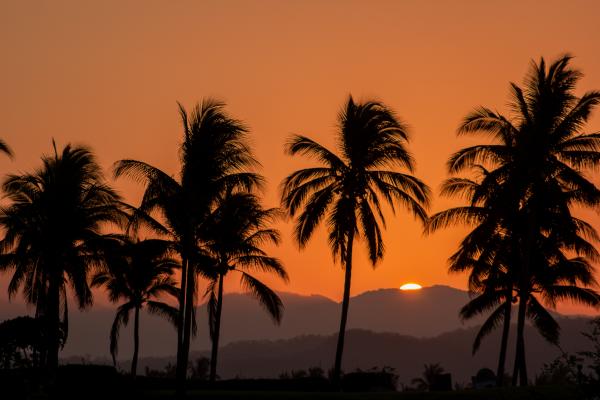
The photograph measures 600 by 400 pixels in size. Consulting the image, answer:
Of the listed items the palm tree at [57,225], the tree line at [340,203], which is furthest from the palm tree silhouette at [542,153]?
the palm tree at [57,225]

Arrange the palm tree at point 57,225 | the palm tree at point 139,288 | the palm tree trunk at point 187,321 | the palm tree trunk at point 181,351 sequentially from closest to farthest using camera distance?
1. the palm tree trunk at point 181,351
2. the palm tree trunk at point 187,321
3. the palm tree at point 57,225
4. the palm tree at point 139,288

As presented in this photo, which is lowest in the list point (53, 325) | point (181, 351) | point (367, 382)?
point (367, 382)

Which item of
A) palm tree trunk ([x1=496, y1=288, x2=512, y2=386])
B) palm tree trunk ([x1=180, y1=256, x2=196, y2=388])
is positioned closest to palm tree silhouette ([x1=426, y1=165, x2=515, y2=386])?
palm tree trunk ([x1=496, y1=288, x2=512, y2=386])

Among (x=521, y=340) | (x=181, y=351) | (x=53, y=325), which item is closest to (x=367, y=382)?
(x=521, y=340)

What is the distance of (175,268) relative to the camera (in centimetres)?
5678

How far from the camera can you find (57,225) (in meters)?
40.8

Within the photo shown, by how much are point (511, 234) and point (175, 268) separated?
22.1 meters

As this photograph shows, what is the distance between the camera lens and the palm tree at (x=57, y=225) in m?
41.0

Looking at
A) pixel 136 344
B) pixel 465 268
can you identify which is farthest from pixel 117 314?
pixel 465 268

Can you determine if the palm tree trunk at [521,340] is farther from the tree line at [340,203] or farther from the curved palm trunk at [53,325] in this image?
the curved palm trunk at [53,325]

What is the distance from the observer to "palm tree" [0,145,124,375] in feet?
135

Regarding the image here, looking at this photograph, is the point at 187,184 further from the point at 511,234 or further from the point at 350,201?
the point at 511,234

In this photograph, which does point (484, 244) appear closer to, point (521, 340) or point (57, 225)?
point (521, 340)

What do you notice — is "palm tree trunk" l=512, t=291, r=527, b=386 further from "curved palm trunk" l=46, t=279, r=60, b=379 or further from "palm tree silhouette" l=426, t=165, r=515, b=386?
"curved palm trunk" l=46, t=279, r=60, b=379
